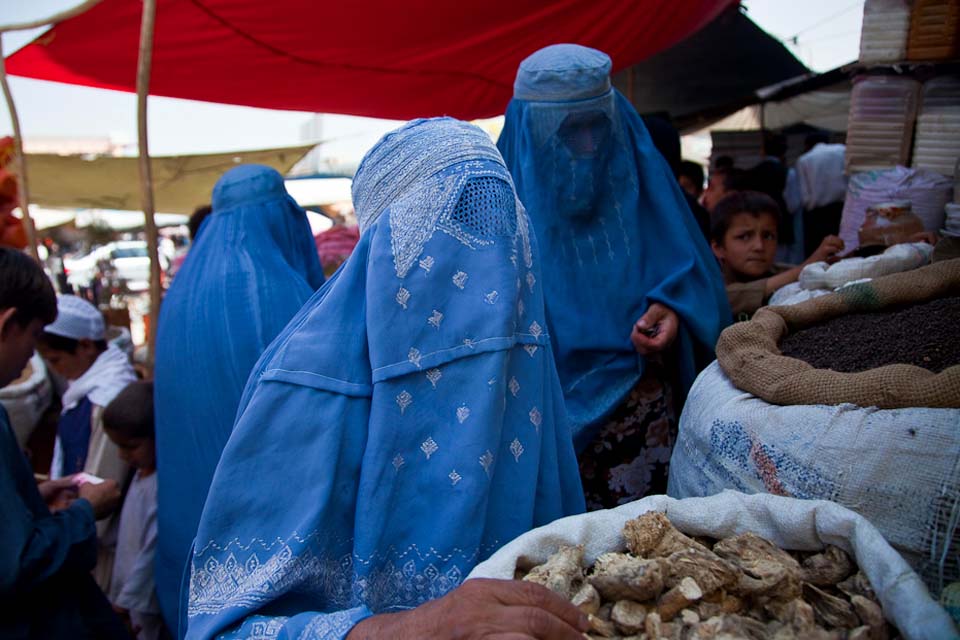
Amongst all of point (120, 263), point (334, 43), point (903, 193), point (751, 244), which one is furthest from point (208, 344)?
point (120, 263)

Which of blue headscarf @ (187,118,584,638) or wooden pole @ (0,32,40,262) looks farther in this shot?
wooden pole @ (0,32,40,262)

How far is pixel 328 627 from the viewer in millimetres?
990

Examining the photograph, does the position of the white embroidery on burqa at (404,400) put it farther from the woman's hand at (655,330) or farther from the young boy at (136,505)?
the young boy at (136,505)

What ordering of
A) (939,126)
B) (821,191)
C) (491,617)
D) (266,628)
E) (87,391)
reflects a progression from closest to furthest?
1. (491,617)
2. (266,628)
3. (939,126)
4. (87,391)
5. (821,191)

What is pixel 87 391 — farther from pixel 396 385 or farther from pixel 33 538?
pixel 396 385

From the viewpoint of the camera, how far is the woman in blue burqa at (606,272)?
226 cm

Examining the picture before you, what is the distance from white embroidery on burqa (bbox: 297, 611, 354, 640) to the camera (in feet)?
3.21

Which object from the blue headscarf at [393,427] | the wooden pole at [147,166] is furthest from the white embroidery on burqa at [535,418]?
the wooden pole at [147,166]

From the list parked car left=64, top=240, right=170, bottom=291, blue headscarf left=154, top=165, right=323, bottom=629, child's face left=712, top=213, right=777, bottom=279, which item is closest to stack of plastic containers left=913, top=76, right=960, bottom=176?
child's face left=712, top=213, right=777, bottom=279

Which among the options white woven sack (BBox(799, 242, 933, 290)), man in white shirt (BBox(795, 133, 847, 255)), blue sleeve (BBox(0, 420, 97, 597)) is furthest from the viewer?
man in white shirt (BBox(795, 133, 847, 255))

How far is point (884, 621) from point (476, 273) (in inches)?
29.6

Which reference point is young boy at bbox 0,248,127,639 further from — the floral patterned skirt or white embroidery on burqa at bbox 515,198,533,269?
the floral patterned skirt

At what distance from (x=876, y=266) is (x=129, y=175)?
8697 mm

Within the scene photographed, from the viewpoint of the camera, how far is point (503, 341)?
3.97 feet
